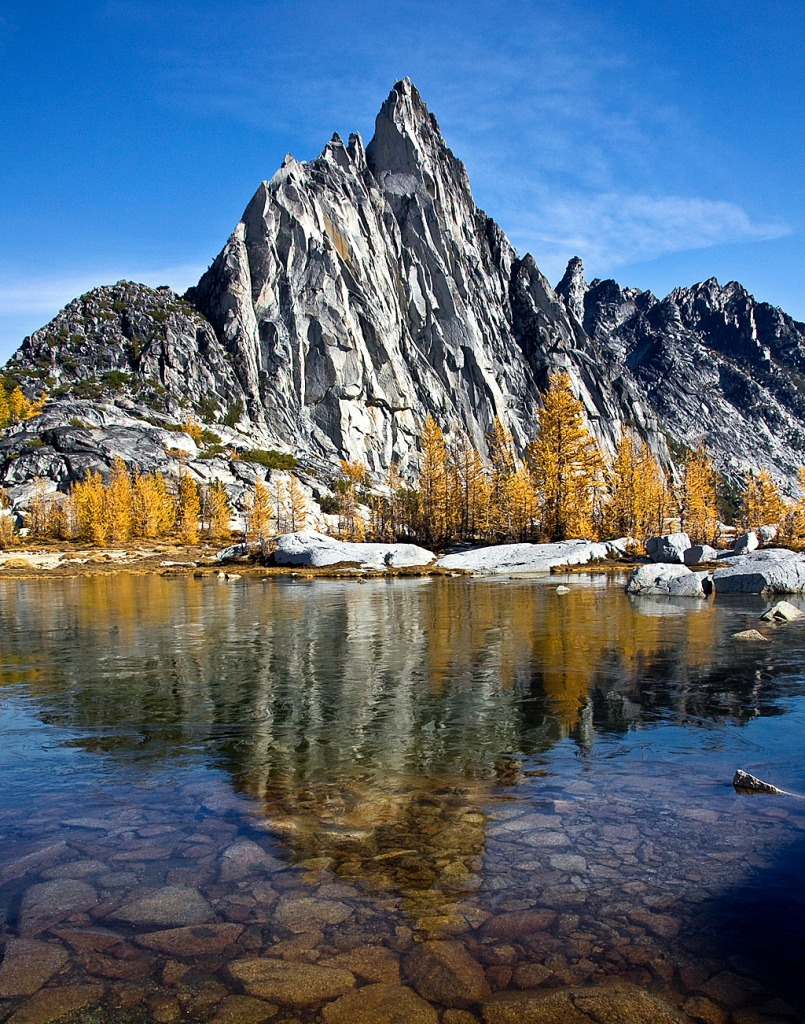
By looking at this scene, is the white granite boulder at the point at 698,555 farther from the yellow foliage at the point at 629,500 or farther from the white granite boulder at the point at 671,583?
the yellow foliage at the point at 629,500

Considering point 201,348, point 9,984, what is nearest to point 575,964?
point 9,984

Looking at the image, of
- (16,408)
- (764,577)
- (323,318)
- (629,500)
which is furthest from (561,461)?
(323,318)

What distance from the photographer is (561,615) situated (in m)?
23.3

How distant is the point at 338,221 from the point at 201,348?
178ft

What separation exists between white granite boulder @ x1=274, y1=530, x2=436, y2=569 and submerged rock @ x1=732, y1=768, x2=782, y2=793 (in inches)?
1768

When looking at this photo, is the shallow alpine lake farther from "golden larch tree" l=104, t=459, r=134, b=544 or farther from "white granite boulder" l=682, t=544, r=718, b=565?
"golden larch tree" l=104, t=459, r=134, b=544

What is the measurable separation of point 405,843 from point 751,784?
4.24 metres

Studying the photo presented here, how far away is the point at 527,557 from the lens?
4944 cm

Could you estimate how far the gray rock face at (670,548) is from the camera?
4844 cm

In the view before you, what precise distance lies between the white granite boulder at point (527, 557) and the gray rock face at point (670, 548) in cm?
385

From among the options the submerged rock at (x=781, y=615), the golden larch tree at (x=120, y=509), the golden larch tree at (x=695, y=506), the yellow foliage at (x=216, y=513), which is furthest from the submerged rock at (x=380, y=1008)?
the yellow foliage at (x=216, y=513)

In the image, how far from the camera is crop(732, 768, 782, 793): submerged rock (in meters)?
7.50

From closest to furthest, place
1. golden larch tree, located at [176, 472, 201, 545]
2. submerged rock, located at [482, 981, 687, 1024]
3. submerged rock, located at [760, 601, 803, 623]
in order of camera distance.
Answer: submerged rock, located at [482, 981, 687, 1024] → submerged rock, located at [760, 601, 803, 623] → golden larch tree, located at [176, 472, 201, 545]

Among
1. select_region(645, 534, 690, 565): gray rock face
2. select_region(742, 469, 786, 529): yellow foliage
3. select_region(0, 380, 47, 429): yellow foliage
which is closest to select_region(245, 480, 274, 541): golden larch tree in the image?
select_region(645, 534, 690, 565): gray rock face
